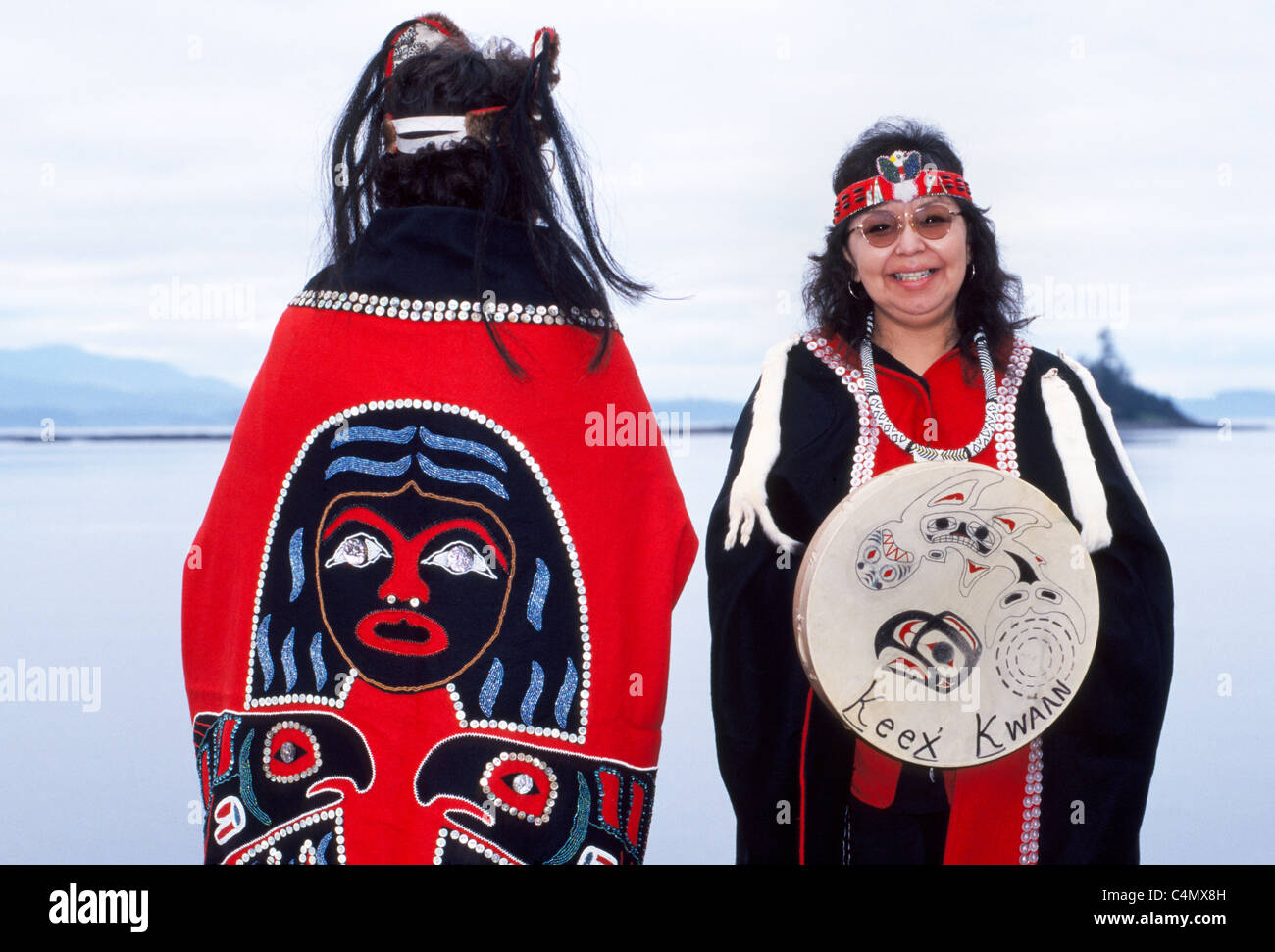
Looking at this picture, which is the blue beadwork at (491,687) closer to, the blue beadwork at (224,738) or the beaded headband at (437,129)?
the blue beadwork at (224,738)

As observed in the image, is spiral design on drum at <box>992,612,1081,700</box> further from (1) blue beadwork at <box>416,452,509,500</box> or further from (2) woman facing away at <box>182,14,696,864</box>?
(1) blue beadwork at <box>416,452,509,500</box>

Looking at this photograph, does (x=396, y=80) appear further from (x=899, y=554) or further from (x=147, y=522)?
(x=147, y=522)

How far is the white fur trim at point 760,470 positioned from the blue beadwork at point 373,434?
59 cm

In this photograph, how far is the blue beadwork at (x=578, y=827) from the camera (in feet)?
5.52

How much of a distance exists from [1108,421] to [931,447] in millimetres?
305

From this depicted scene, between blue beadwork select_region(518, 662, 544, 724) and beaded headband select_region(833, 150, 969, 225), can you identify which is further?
beaded headband select_region(833, 150, 969, 225)

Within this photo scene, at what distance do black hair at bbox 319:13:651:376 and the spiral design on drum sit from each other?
763 mm

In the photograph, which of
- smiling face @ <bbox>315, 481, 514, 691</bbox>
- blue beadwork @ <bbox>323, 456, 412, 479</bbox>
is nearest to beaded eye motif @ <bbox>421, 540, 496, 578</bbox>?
smiling face @ <bbox>315, 481, 514, 691</bbox>

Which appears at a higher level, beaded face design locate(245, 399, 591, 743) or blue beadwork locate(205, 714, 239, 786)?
beaded face design locate(245, 399, 591, 743)

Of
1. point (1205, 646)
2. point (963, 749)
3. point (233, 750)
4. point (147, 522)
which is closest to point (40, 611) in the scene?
point (147, 522)

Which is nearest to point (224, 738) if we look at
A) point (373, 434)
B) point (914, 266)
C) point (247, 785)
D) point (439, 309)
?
point (247, 785)

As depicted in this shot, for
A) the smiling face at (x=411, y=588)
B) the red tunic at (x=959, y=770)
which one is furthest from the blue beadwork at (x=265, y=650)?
the red tunic at (x=959, y=770)

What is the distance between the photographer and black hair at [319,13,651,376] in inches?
69.2
